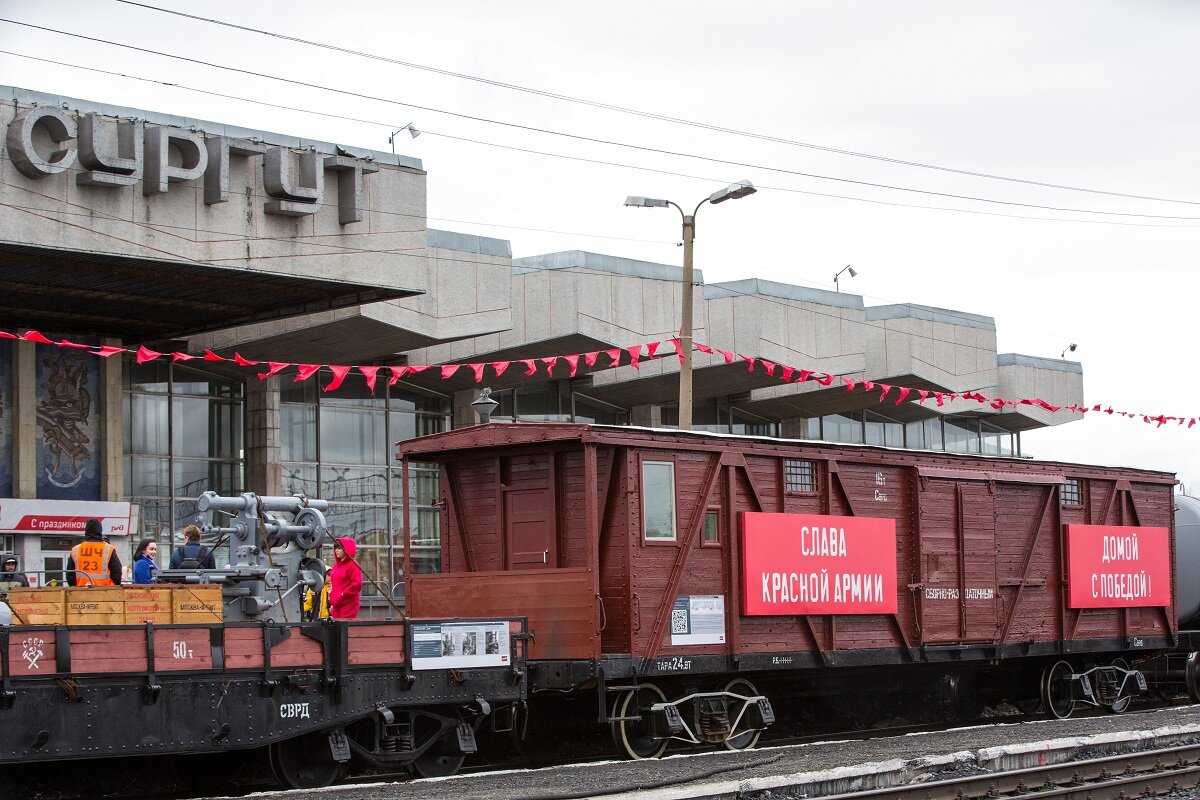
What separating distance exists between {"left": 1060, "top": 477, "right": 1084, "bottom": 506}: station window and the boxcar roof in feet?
3.91

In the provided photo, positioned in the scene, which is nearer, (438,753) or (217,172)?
Result: (438,753)

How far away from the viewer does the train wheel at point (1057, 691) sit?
68.9ft

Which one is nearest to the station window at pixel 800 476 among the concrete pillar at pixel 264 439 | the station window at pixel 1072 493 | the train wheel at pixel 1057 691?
the station window at pixel 1072 493

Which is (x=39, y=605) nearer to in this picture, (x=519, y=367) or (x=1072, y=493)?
(x=1072, y=493)

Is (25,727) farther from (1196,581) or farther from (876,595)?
(1196,581)

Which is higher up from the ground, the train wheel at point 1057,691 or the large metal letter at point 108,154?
the large metal letter at point 108,154

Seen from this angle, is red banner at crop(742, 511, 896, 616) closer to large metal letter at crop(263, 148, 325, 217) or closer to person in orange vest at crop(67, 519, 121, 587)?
person in orange vest at crop(67, 519, 121, 587)

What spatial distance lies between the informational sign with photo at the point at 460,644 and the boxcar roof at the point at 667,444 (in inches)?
87.1

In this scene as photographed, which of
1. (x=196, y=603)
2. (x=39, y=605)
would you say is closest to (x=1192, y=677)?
(x=196, y=603)

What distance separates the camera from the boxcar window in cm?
1612

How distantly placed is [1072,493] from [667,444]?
7843mm

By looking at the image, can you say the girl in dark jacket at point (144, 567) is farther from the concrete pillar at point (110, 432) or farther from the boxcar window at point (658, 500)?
the concrete pillar at point (110, 432)

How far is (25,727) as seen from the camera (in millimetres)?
11516

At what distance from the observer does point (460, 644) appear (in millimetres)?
14555
